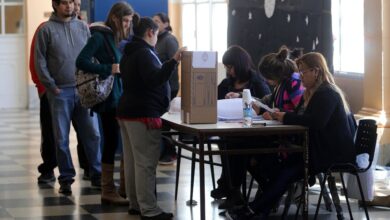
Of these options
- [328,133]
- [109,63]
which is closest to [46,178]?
[109,63]

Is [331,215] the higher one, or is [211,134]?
[211,134]

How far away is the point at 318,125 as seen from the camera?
544 centimetres

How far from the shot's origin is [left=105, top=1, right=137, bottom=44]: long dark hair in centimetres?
642

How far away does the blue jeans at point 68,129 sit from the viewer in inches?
280

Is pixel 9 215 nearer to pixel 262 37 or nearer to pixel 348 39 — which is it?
pixel 262 37

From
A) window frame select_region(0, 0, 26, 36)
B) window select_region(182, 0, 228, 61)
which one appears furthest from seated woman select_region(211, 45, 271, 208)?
window frame select_region(0, 0, 26, 36)

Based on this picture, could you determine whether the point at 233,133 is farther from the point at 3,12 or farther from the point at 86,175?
the point at 3,12

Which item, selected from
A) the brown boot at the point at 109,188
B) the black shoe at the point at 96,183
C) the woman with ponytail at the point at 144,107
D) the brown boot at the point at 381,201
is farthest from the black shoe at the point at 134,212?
the brown boot at the point at 381,201

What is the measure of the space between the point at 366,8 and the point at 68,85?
2910mm

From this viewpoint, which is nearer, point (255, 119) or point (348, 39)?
point (255, 119)

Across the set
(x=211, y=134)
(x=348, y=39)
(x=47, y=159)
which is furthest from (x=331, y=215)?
(x=348, y=39)

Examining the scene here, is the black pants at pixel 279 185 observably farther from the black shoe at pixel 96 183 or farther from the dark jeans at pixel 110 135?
the black shoe at pixel 96 183

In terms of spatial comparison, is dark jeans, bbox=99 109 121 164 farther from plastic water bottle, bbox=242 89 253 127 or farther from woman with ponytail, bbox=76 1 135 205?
plastic water bottle, bbox=242 89 253 127

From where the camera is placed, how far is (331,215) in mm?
6188
